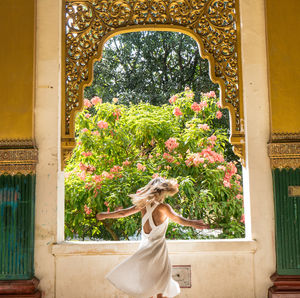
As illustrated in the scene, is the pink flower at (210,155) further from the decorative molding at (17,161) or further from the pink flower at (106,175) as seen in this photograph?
the decorative molding at (17,161)

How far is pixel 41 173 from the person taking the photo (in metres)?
4.08

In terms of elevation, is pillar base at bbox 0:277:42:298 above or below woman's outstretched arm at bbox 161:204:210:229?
below

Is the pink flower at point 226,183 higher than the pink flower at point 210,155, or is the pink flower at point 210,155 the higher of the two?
the pink flower at point 210,155

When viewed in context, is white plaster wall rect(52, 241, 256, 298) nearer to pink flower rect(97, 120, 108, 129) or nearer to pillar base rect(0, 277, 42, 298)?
pillar base rect(0, 277, 42, 298)

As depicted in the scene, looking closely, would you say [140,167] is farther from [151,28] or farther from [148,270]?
[148,270]

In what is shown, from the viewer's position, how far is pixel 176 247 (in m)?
3.98

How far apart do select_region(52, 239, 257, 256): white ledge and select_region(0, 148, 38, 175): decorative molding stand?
0.82 metres

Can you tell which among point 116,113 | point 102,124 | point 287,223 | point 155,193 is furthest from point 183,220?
point 116,113

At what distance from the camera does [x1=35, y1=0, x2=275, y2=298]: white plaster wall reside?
3.96 m

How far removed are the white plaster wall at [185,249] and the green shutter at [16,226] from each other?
103 millimetres

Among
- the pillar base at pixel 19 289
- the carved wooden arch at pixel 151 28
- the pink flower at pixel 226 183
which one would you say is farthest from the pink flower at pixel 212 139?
the pillar base at pixel 19 289

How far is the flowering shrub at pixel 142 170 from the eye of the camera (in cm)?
516

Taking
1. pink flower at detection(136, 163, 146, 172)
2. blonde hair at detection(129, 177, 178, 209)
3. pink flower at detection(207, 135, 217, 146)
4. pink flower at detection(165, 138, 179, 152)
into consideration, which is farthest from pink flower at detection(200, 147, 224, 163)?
blonde hair at detection(129, 177, 178, 209)

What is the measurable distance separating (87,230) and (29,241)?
6.65ft
